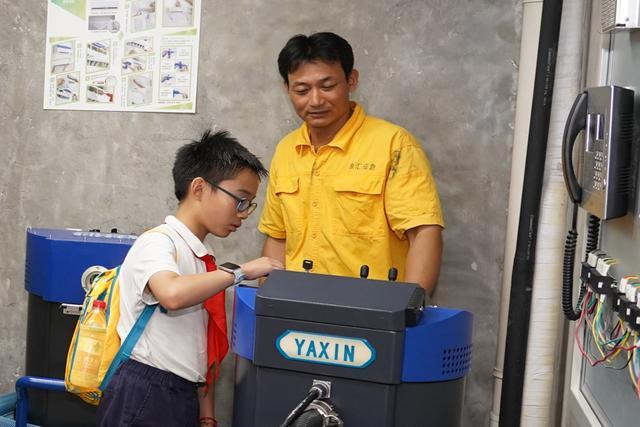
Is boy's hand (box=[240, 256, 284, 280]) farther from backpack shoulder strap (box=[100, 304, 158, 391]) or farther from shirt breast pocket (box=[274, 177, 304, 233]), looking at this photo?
shirt breast pocket (box=[274, 177, 304, 233])

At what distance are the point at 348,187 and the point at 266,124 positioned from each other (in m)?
0.75

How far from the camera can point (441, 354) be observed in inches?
59.1

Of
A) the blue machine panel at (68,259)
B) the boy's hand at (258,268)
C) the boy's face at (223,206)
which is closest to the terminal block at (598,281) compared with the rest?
the boy's hand at (258,268)

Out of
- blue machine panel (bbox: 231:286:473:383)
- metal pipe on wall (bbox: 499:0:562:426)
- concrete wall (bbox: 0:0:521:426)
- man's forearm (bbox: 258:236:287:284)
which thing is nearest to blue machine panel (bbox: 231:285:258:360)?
blue machine panel (bbox: 231:286:473:383)

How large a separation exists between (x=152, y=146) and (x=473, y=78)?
130 centimetres

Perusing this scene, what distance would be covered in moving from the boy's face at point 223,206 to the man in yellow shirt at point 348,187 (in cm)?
52

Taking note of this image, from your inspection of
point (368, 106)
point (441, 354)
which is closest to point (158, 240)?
point (441, 354)

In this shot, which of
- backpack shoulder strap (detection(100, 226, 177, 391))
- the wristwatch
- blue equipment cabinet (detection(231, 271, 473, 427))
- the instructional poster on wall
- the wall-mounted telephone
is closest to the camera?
blue equipment cabinet (detection(231, 271, 473, 427))

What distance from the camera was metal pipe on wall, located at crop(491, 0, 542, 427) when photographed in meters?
2.68

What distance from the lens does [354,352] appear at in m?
1.44

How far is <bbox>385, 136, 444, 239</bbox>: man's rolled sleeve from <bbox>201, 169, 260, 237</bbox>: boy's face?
0.55 m

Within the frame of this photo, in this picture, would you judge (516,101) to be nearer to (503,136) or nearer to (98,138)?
(503,136)

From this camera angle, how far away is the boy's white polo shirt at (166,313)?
2.01 metres

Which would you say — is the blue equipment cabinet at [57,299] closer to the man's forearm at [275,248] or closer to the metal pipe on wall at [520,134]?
the man's forearm at [275,248]
